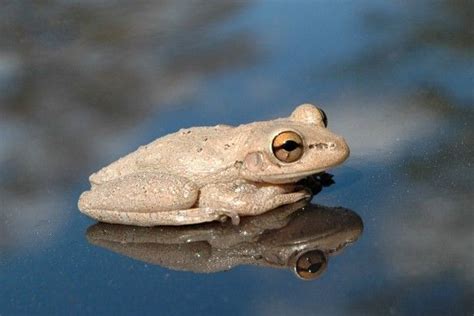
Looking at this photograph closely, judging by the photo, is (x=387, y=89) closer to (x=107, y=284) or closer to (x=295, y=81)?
(x=295, y=81)

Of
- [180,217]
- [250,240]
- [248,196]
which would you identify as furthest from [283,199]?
[180,217]

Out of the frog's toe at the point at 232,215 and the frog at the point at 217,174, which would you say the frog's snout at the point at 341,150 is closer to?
the frog at the point at 217,174

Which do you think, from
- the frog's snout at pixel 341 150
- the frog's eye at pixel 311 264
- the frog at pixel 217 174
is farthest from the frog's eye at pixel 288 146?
the frog's eye at pixel 311 264

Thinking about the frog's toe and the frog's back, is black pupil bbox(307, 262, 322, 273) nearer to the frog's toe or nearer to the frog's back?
the frog's toe

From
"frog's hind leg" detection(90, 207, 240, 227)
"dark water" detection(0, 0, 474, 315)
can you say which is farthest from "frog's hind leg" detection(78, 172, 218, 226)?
"dark water" detection(0, 0, 474, 315)

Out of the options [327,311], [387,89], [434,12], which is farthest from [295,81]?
[327,311]
